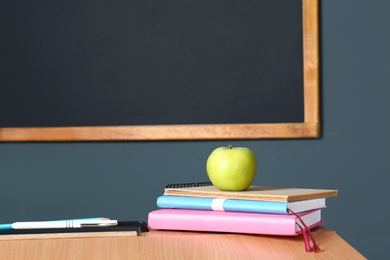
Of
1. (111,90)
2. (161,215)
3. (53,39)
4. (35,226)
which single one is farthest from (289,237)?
(53,39)

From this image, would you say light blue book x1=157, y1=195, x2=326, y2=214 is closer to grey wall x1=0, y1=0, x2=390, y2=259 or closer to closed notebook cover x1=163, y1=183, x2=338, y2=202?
closed notebook cover x1=163, y1=183, x2=338, y2=202

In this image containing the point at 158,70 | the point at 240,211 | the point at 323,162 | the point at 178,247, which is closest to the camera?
the point at 178,247

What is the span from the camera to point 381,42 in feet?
8.87

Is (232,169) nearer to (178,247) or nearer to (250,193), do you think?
(250,193)

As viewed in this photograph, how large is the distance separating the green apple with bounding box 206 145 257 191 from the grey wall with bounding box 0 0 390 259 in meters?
1.30

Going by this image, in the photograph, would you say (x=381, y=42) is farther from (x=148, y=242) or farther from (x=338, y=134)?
(x=148, y=242)

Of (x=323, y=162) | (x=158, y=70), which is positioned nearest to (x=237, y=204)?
(x=323, y=162)

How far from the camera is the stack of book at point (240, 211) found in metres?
1.23

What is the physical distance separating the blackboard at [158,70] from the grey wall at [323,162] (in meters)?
0.06

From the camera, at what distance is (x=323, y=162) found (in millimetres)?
2691

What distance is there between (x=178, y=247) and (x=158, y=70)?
168 centimetres

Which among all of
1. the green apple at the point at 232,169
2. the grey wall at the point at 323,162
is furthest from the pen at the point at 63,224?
the grey wall at the point at 323,162

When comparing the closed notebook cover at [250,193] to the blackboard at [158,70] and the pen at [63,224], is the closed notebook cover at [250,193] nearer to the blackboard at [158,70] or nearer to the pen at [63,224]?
the pen at [63,224]

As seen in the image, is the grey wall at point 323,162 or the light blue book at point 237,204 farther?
the grey wall at point 323,162
